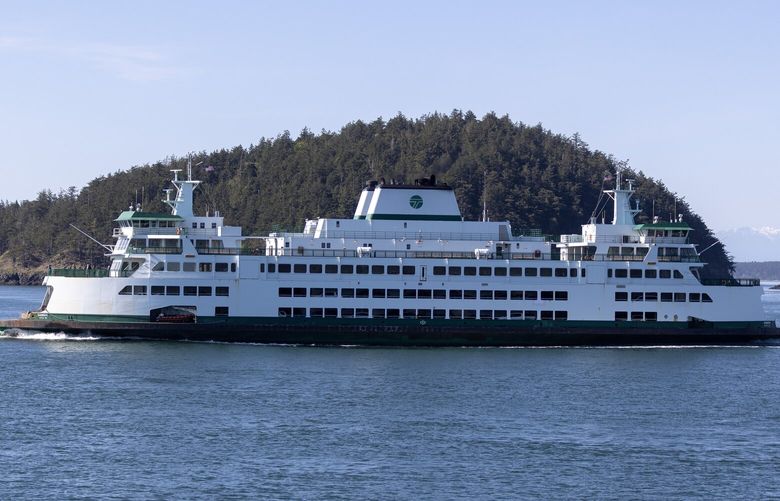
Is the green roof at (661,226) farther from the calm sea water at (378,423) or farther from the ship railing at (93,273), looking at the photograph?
the ship railing at (93,273)

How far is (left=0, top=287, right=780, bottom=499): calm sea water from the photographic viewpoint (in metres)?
27.2

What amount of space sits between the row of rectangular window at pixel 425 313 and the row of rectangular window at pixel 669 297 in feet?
8.54

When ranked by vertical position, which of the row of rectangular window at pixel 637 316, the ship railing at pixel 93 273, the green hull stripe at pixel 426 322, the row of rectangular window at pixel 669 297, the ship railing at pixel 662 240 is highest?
the ship railing at pixel 662 240

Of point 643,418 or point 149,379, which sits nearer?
point 643,418

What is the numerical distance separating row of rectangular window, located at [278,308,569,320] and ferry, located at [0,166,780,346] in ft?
0.17

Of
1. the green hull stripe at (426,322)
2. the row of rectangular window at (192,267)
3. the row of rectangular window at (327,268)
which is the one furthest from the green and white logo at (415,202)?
the row of rectangular window at (192,267)

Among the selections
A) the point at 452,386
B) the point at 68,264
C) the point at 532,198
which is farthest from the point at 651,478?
the point at 68,264

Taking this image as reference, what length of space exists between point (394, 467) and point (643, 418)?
31.0 ft

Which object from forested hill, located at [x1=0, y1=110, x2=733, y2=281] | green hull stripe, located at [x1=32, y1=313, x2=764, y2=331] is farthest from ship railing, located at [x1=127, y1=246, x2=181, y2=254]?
forested hill, located at [x1=0, y1=110, x2=733, y2=281]

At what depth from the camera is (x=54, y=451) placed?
29641 millimetres

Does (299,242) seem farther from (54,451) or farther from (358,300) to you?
(54,451)

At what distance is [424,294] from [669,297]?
10.5 metres

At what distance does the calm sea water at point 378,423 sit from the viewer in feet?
89.1

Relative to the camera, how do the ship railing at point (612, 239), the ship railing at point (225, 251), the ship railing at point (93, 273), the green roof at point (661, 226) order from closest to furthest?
the ship railing at point (93, 273), the ship railing at point (225, 251), the green roof at point (661, 226), the ship railing at point (612, 239)
